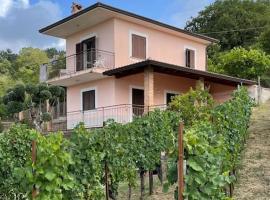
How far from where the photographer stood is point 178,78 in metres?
22.0

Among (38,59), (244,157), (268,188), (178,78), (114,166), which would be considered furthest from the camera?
(38,59)

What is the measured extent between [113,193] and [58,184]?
3.33m

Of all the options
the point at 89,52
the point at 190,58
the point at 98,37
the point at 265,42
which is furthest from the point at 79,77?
the point at 265,42

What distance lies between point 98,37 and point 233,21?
21898 mm

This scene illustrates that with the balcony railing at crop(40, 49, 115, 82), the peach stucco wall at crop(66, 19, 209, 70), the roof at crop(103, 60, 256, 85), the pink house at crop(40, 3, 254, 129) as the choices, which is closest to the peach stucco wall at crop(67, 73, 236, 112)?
the pink house at crop(40, 3, 254, 129)

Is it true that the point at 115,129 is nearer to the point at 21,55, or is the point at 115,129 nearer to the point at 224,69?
the point at 224,69

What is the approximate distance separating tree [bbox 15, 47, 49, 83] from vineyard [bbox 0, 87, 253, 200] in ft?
113

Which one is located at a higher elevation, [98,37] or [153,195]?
[98,37]

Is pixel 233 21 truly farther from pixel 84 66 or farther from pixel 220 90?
pixel 84 66

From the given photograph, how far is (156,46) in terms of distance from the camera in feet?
72.1

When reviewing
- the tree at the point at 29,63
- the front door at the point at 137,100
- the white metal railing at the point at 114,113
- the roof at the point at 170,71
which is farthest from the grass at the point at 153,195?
the tree at the point at 29,63

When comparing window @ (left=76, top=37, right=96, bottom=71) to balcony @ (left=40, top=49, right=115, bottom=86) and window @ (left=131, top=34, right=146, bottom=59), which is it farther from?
window @ (left=131, top=34, right=146, bottom=59)

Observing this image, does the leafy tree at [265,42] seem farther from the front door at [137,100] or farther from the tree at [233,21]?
the front door at [137,100]

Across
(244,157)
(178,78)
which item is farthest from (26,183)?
(178,78)
